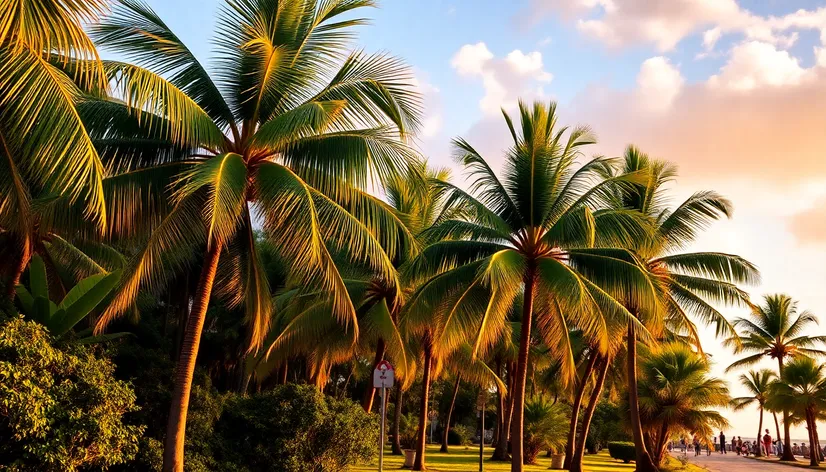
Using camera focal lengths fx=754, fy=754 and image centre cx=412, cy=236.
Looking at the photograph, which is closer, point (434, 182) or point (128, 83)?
point (128, 83)

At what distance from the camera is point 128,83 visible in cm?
1136

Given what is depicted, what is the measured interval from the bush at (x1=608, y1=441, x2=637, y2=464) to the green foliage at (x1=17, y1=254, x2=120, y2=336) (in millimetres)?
30351

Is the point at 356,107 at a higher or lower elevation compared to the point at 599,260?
higher

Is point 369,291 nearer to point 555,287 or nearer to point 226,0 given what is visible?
point 555,287

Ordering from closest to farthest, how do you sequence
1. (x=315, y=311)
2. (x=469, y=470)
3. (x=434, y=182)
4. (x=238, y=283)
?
(x=238, y=283)
(x=434, y=182)
(x=315, y=311)
(x=469, y=470)

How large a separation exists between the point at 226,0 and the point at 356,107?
306cm

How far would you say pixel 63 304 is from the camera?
568 inches

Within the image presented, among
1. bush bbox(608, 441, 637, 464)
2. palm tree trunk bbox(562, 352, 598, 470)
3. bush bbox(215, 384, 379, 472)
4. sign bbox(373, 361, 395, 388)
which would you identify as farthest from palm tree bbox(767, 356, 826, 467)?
sign bbox(373, 361, 395, 388)

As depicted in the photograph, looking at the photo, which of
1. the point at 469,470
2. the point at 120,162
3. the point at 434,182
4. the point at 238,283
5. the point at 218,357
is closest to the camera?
the point at 120,162

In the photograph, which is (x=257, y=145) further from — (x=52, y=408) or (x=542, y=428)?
(x=542, y=428)

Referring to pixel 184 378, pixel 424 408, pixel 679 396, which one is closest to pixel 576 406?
pixel 679 396

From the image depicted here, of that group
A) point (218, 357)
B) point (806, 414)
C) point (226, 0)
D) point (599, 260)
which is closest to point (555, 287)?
point (599, 260)

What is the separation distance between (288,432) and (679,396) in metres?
19.2

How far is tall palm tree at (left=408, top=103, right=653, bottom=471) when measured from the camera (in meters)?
18.2
